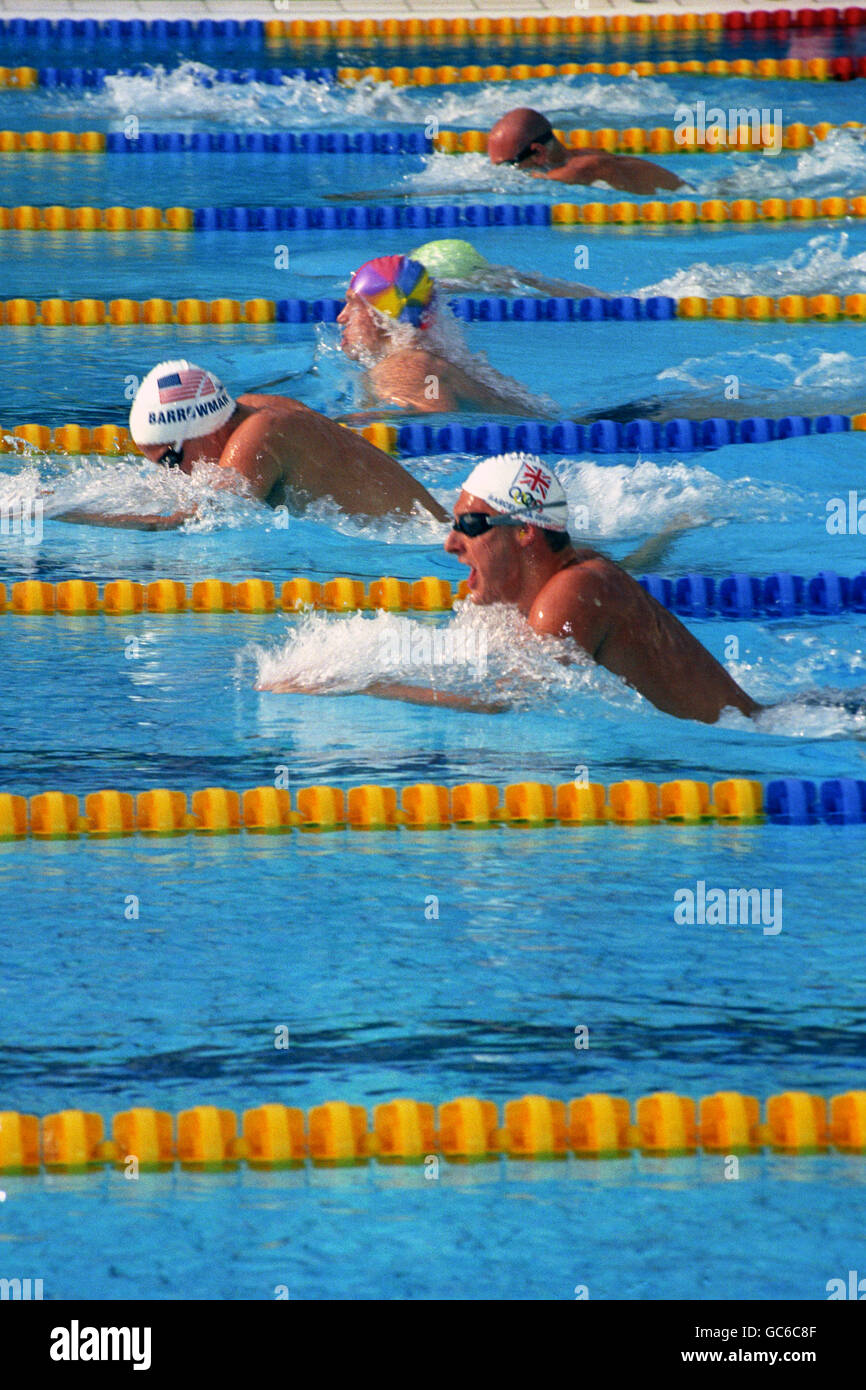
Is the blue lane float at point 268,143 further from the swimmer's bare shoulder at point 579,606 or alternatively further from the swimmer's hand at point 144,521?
the swimmer's bare shoulder at point 579,606

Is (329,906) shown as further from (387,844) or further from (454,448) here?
(454,448)

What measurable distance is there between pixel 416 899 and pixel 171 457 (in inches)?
79.2

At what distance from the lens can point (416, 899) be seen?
3691mm

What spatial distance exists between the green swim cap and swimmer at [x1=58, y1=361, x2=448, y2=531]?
2.44m

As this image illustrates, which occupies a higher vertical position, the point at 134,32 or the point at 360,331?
the point at 134,32

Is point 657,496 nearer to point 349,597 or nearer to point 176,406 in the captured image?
point 349,597

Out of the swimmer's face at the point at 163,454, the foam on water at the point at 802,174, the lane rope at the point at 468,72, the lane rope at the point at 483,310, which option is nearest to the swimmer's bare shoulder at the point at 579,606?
the swimmer's face at the point at 163,454

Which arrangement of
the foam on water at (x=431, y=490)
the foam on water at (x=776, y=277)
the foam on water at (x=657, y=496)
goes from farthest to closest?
the foam on water at (x=776, y=277), the foam on water at (x=657, y=496), the foam on water at (x=431, y=490)

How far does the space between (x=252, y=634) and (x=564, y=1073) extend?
221 centimetres

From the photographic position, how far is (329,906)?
3658 mm

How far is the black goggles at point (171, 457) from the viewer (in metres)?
5.24

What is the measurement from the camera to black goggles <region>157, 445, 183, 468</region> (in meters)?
5.24

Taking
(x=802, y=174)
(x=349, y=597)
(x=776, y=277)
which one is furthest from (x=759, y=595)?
(x=802, y=174)

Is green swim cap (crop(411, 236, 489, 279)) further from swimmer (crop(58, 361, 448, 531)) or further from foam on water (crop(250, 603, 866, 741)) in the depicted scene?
foam on water (crop(250, 603, 866, 741))
